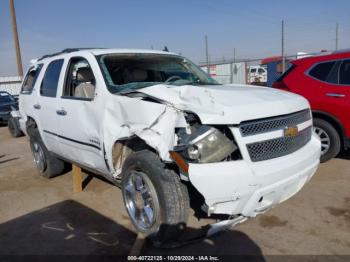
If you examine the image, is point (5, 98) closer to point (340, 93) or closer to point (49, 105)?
point (49, 105)

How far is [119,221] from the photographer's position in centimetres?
391

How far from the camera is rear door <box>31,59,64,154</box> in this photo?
4.69m

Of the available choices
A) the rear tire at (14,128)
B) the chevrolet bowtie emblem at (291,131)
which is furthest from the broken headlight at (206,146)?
the rear tire at (14,128)

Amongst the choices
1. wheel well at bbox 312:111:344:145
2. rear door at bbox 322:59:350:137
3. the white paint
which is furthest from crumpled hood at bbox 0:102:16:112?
rear door at bbox 322:59:350:137

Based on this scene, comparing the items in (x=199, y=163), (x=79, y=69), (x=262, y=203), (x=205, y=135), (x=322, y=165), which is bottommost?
(x=322, y=165)

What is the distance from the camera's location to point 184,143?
282 centimetres

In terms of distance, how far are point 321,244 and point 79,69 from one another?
3545mm

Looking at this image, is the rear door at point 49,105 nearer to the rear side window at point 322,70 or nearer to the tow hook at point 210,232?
the tow hook at point 210,232

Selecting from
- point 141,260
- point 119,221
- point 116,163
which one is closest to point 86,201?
point 119,221

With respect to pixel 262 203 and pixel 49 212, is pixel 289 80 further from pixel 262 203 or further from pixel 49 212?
pixel 49 212

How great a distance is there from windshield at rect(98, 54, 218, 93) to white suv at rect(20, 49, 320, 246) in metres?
0.02

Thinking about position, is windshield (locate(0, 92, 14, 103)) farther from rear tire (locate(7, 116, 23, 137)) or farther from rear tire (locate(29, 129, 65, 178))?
rear tire (locate(29, 129, 65, 178))

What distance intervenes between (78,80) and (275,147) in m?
2.77

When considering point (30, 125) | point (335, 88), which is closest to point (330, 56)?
point (335, 88)
